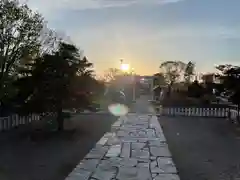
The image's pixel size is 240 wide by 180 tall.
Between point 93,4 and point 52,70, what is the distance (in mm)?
4115

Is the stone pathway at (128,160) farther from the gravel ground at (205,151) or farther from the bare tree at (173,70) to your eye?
the bare tree at (173,70)

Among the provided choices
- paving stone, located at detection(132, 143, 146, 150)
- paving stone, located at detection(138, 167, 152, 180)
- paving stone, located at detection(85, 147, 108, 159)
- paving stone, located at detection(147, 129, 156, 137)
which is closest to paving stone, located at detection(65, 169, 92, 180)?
paving stone, located at detection(138, 167, 152, 180)

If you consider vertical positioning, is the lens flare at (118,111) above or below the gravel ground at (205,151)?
above

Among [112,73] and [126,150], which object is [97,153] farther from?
[112,73]

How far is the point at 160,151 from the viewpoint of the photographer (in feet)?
28.6

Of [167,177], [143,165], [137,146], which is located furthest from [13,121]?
[167,177]

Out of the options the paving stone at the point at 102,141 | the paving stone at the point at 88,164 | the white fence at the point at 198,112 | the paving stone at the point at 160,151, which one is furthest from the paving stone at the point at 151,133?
the white fence at the point at 198,112

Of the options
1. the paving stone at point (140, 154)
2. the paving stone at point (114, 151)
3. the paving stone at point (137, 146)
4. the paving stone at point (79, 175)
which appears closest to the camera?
the paving stone at point (79, 175)

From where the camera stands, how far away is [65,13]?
15461 millimetres

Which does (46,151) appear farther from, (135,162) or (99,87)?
(99,87)

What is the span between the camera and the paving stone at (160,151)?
8.30 m

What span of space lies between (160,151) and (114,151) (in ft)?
3.60

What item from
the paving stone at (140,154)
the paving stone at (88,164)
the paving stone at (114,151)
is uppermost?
the paving stone at (114,151)

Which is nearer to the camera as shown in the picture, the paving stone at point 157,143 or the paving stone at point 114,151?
the paving stone at point 114,151
